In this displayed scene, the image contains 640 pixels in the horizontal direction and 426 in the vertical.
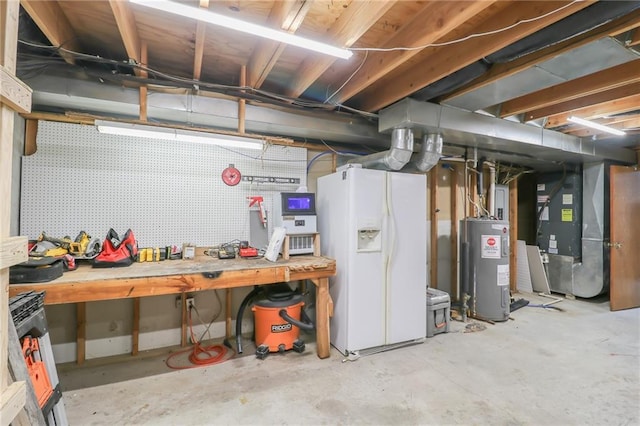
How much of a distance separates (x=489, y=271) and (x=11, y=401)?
13.9 feet

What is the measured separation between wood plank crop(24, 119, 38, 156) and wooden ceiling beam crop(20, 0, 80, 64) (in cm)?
70

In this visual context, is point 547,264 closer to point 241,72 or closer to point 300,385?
point 300,385

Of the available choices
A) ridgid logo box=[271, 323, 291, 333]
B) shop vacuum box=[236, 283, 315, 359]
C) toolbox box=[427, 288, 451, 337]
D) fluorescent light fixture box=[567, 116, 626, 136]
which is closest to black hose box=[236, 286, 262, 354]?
shop vacuum box=[236, 283, 315, 359]

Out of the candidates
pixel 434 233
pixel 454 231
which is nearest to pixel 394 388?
pixel 434 233

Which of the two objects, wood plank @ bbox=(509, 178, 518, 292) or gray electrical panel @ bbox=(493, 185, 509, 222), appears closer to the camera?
gray electrical panel @ bbox=(493, 185, 509, 222)

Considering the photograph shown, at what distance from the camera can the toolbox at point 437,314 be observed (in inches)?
130

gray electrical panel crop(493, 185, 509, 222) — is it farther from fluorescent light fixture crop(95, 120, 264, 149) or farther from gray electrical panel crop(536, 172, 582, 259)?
fluorescent light fixture crop(95, 120, 264, 149)

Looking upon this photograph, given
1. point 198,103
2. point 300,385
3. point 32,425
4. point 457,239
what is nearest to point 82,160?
point 198,103

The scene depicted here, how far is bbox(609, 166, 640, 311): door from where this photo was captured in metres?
4.21

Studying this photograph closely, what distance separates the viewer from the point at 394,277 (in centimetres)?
299

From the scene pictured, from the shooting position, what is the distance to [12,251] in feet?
3.31

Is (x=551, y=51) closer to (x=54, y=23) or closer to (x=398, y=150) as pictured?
(x=398, y=150)

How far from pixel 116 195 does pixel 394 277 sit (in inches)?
109

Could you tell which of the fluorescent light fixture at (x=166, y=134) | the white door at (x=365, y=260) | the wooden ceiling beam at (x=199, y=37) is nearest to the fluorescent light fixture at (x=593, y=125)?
the white door at (x=365, y=260)
